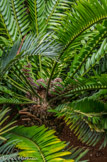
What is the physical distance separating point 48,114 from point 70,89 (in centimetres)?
21

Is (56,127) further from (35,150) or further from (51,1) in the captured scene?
(51,1)

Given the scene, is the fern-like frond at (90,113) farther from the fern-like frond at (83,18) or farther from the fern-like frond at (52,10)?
the fern-like frond at (52,10)

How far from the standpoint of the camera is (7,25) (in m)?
1.89

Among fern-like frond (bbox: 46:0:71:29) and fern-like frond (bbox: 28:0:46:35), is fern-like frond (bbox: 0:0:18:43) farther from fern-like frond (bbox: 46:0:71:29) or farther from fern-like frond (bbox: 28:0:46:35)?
fern-like frond (bbox: 46:0:71:29)

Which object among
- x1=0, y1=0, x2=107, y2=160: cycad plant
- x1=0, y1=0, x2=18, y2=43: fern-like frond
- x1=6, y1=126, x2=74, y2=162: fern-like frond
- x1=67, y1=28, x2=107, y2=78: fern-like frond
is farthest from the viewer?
x1=0, y1=0, x2=18, y2=43: fern-like frond

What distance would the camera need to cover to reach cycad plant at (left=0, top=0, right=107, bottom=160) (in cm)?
133

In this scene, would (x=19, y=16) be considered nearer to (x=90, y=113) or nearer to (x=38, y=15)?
(x=38, y=15)

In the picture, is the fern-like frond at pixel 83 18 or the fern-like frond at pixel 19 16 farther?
the fern-like frond at pixel 19 16

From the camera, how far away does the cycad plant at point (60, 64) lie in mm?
1327

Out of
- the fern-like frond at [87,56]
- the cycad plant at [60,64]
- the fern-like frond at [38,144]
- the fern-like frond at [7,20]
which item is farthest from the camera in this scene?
the fern-like frond at [7,20]

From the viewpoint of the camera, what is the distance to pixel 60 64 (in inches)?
70.8

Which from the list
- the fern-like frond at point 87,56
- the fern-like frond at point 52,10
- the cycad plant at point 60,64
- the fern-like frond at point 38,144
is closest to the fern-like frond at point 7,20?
the cycad plant at point 60,64

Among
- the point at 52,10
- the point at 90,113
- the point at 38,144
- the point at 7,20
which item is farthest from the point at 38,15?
the point at 38,144

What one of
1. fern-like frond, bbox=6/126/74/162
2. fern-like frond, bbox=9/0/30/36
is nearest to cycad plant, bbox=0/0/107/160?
fern-like frond, bbox=9/0/30/36
